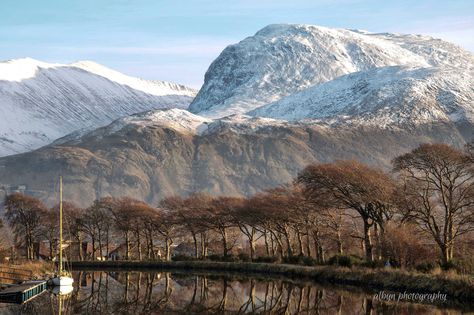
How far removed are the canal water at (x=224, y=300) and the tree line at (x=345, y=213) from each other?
31.3ft

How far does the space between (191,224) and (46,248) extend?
7221 cm

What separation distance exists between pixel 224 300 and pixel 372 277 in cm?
1424

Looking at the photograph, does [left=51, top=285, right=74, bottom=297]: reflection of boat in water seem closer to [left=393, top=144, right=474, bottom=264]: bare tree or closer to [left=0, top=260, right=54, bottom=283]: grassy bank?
[left=0, top=260, right=54, bottom=283]: grassy bank

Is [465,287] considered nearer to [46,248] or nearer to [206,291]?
[206,291]

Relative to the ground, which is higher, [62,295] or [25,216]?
[25,216]

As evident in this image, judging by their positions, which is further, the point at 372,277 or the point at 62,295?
the point at 372,277

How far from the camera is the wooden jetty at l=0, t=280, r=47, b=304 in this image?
64.1 m

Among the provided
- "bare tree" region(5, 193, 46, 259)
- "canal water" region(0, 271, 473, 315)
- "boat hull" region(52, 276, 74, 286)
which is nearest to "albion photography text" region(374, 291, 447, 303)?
"canal water" region(0, 271, 473, 315)

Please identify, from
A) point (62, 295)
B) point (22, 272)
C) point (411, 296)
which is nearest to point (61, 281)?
point (62, 295)

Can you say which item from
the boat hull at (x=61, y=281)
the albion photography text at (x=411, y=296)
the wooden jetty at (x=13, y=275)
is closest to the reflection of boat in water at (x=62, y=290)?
the boat hull at (x=61, y=281)

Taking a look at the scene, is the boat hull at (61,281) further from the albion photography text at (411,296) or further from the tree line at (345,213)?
the albion photography text at (411,296)

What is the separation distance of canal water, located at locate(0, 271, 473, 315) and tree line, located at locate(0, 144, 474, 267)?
9.54 meters

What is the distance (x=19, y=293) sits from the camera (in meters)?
64.4

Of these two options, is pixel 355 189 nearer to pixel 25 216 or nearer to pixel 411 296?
pixel 411 296
